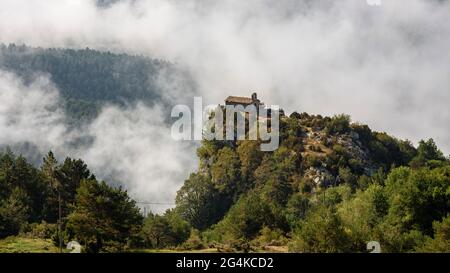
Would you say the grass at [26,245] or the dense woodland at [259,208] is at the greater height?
the dense woodland at [259,208]

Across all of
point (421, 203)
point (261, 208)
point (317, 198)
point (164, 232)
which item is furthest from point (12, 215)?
point (317, 198)

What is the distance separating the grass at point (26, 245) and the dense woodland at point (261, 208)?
2.28m

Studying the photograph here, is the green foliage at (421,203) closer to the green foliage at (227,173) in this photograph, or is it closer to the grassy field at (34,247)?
the grassy field at (34,247)

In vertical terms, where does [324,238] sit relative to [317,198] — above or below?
below

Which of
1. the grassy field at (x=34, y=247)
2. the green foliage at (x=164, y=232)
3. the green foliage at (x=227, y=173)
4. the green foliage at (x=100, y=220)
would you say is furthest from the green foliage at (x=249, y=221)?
the green foliage at (x=227, y=173)

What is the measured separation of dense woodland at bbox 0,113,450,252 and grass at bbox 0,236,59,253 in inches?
89.9

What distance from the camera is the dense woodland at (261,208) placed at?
80000 millimetres

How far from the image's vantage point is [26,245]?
7800 cm

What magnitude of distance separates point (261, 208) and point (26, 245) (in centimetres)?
4577

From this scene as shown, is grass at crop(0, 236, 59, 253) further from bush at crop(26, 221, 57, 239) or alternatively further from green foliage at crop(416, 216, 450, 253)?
green foliage at crop(416, 216, 450, 253)

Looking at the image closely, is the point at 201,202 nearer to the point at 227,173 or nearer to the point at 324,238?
the point at 227,173

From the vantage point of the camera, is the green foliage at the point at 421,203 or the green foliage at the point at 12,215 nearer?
the green foliage at the point at 421,203

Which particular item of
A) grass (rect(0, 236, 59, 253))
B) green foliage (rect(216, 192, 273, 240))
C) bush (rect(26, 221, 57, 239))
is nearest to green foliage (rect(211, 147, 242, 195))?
green foliage (rect(216, 192, 273, 240))
